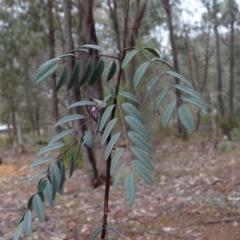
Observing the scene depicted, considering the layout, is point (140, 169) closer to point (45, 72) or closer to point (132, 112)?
point (132, 112)

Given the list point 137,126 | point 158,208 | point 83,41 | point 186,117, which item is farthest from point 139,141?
point 83,41

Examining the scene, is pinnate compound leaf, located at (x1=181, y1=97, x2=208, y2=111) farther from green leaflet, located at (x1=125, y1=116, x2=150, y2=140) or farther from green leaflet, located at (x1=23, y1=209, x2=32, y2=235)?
green leaflet, located at (x1=23, y1=209, x2=32, y2=235)

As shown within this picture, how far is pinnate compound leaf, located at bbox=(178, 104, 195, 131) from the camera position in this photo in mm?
779

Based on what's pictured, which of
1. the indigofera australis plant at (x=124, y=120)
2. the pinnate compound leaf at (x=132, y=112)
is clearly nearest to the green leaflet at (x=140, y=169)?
the indigofera australis plant at (x=124, y=120)

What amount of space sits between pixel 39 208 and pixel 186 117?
0.49 m

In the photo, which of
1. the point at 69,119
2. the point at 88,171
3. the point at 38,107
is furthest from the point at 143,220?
the point at 38,107

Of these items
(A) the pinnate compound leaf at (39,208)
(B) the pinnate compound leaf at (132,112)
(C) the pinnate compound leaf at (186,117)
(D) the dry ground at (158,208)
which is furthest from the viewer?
(D) the dry ground at (158,208)

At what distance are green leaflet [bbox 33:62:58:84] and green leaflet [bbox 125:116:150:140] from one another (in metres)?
0.22

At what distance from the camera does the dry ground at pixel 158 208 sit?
10.4ft

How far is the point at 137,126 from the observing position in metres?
0.88

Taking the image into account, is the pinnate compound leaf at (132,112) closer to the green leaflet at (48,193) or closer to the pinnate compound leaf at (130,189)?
the pinnate compound leaf at (130,189)

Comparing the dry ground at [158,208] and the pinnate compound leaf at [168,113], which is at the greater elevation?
the pinnate compound leaf at [168,113]

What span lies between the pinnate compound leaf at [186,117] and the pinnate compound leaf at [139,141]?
12cm

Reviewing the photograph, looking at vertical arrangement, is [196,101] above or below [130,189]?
above
